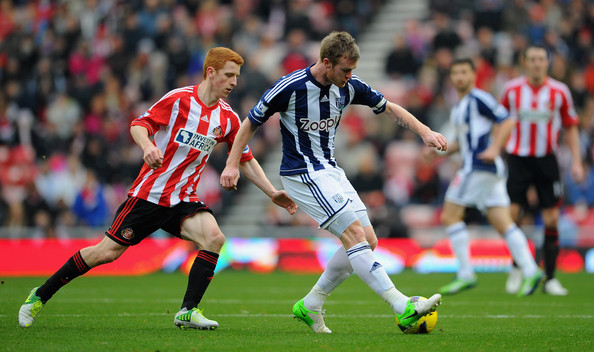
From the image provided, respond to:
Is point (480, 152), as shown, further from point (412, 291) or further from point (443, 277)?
point (443, 277)

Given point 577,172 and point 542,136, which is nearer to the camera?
point 577,172

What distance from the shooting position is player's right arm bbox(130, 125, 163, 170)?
6848 millimetres

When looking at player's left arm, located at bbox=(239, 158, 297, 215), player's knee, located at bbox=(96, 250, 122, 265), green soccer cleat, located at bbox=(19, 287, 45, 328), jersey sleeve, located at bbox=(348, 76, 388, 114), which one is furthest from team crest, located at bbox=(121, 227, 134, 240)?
jersey sleeve, located at bbox=(348, 76, 388, 114)

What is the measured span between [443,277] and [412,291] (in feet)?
12.1

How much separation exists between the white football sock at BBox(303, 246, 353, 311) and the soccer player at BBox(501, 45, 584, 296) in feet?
17.0

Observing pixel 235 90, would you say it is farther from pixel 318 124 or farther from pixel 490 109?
pixel 318 124

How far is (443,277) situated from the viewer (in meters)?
15.1

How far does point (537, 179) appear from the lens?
11789 millimetres

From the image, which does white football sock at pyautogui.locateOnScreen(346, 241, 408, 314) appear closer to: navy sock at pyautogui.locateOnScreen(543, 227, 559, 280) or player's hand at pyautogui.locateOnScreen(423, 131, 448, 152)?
player's hand at pyautogui.locateOnScreen(423, 131, 448, 152)

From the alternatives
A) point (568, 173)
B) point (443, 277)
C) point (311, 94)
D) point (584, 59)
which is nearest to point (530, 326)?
point (311, 94)

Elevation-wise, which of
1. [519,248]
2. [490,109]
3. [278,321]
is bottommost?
[278,321]

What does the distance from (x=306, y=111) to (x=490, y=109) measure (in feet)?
15.3

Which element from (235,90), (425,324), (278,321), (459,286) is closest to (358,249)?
(425,324)

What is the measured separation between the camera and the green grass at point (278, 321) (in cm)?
615
